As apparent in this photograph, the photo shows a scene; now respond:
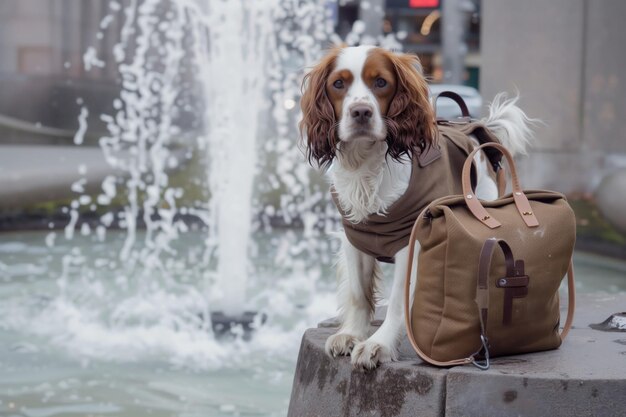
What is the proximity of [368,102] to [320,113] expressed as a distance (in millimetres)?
147

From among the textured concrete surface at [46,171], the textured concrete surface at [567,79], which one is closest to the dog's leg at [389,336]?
the textured concrete surface at [567,79]

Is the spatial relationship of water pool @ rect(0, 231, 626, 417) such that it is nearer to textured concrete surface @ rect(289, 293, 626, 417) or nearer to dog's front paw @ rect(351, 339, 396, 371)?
Result: textured concrete surface @ rect(289, 293, 626, 417)

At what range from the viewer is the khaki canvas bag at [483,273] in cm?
242

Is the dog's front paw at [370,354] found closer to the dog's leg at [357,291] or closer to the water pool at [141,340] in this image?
the dog's leg at [357,291]

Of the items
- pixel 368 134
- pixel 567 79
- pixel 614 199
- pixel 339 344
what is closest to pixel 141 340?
pixel 339 344

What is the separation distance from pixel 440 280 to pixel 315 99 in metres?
0.59

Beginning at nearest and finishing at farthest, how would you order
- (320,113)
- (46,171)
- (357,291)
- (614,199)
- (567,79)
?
(320,113)
(357,291)
(614,199)
(567,79)
(46,171)

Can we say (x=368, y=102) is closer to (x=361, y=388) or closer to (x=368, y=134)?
(x=368, y=134)

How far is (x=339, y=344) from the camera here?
8.97 feet

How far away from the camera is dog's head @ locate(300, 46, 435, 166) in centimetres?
257

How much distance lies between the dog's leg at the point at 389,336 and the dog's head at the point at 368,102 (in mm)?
315

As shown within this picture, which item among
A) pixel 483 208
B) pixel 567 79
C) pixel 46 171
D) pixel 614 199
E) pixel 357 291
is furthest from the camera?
pixel 46 171

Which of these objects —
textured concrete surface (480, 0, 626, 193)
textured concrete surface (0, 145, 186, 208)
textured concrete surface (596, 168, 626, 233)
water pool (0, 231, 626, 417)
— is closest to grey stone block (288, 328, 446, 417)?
water pool (0, 231, 626, 417)

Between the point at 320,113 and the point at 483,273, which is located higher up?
the point at 320,113
